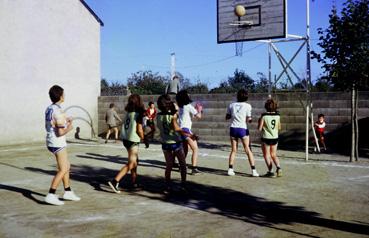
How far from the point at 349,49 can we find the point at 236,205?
6354 mm

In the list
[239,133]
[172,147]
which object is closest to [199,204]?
[172,147]

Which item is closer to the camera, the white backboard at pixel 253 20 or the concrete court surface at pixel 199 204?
the concrete court surface at pixel 199 204

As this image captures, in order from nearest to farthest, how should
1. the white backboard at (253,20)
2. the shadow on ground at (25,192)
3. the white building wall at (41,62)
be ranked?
the shadow on ground at (25,192) < the white backboard at (253,20) < the white building wall at (41,62)

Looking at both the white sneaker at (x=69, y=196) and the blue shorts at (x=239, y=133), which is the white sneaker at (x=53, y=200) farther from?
the blue shorts at (x=239, y=133)

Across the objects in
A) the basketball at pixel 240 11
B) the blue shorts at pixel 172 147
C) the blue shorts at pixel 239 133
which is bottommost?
the blue shorts at pixel 172 147

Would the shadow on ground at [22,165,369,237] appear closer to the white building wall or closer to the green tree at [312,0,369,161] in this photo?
the green tree at [312,0,369,161]

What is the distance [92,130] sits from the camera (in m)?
18.9

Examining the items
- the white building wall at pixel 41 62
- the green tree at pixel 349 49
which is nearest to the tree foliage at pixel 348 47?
the green tree at pixel 349 49

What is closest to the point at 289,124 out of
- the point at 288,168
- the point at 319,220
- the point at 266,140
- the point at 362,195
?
the point at 288,168

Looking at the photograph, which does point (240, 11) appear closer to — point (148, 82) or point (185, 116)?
point (185, 116)

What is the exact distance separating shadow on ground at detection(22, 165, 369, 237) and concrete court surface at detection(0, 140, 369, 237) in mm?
13

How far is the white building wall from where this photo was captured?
15680mm

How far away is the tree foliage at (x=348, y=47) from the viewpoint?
10.9m

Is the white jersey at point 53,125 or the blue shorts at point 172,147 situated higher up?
the white jersey at point 53,125
